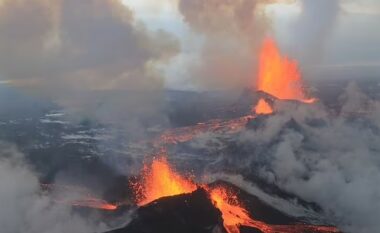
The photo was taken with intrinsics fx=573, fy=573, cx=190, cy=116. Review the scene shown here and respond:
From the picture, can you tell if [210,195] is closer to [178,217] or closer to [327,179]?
[178,217]

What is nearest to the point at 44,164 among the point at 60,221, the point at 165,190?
the point at 165,190

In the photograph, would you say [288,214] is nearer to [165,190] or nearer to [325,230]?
[325,230]

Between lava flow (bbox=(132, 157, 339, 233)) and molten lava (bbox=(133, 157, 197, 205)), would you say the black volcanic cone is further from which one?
molten lava (bbox=(133, 157, 197, 205))

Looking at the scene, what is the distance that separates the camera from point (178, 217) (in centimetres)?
8788

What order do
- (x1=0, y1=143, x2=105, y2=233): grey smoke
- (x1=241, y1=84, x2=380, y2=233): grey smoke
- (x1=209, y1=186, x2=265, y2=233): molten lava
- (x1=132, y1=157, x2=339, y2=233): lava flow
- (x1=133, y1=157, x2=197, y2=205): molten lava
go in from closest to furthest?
(x1=0, y1=143, x2=105, y2=233): grey smoke < (x1=209, y1=186, x2=265, y2=233): molten lava < (x1=132, y1=157, x2=339, y2=233): lava flow < (x1=133, y1=157, x2=197, y2=205): molten lava < (x1=241, y1=84, x2=380, y2=233): grey smoke

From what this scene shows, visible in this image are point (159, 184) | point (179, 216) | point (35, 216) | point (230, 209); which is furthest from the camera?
point (159, 184)

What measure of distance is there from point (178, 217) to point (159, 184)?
152ft

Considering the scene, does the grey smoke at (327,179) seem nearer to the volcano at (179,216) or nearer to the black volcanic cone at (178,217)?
the volcano at (179,216)

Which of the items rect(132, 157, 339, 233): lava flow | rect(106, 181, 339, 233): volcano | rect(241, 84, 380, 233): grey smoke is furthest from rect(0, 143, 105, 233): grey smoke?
rect(241, 84, 380, 233): grey smoke

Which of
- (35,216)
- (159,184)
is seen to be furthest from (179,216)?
(159,184)

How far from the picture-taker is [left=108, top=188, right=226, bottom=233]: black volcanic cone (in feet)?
280

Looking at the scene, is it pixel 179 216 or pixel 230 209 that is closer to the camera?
pixel 179 216

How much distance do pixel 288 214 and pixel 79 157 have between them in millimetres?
69784

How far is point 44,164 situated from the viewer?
15938cm
